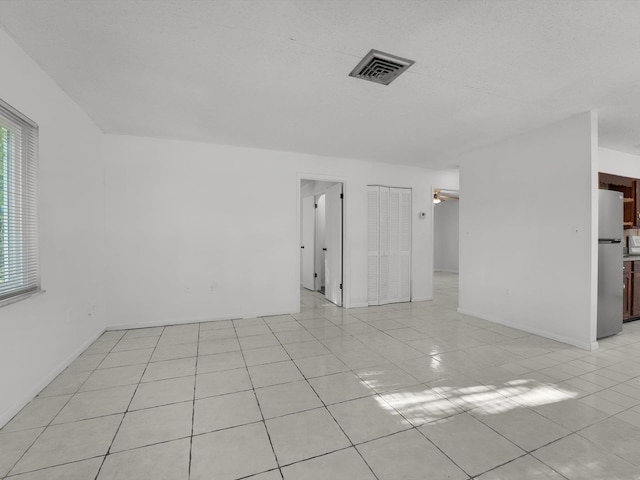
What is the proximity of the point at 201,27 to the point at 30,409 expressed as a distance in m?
2.94

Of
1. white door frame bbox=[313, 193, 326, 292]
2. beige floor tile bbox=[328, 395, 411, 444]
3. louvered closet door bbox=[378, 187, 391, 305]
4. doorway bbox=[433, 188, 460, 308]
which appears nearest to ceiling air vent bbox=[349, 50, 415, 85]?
beige floor tile bbox=[328, 395, 411, 444]

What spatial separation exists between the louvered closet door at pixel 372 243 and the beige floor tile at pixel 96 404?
3.86 metres

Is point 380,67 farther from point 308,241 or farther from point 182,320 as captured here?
point 308,241

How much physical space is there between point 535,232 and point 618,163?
2.39 metres

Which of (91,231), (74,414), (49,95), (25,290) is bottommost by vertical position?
(74,414)

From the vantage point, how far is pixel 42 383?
7.98 ft

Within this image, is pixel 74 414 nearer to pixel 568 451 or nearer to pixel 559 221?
pixel 568 451

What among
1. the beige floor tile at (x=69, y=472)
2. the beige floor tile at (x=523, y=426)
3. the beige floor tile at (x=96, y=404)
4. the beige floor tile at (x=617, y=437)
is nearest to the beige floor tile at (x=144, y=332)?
the beige floor tile at (x=96, y=404)

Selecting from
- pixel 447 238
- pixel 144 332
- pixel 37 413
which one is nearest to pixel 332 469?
pixel 37 413

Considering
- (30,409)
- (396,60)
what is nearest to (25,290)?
(30,409)

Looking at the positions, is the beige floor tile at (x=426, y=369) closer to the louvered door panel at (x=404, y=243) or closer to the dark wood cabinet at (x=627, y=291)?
the louvered door panel at (x=404, y=243)

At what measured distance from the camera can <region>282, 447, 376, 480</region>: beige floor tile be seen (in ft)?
5.04

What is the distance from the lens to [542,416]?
2.07m

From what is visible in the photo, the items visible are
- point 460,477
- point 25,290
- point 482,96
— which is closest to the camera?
point 460,477
